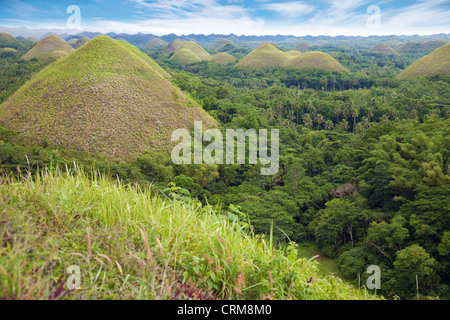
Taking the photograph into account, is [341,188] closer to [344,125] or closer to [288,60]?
[344,125]

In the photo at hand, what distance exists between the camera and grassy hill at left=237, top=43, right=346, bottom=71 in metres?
94.2

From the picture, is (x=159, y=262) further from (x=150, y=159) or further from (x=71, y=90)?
(x=71, y=90)

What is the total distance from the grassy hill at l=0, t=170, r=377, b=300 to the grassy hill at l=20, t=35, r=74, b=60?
112033 millimetres

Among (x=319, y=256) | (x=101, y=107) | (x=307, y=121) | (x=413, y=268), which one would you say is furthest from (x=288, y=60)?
(x=413, y=268)

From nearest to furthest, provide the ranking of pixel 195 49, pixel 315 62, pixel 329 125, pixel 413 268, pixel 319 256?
pixel 413 268, pixel 319 256, pixel 329 125, pixel 315 62, pixel 195 49

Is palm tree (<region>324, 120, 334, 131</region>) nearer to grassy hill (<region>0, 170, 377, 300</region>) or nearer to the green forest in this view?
the green forest

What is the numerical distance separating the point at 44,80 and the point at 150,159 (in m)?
20.2

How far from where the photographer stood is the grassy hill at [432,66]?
71.2 m

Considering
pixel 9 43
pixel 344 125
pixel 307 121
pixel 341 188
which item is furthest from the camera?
pixel 9 43

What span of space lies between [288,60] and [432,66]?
147 ft

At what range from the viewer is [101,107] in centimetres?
3164

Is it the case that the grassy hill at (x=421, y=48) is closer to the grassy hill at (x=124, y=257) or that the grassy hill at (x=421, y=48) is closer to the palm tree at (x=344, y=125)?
the palm tree at (x=344, y=125)

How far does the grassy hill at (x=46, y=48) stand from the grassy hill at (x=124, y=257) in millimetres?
112033

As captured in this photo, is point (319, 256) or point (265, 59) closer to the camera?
point (319, 256)
